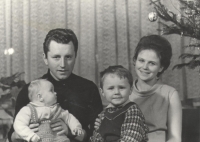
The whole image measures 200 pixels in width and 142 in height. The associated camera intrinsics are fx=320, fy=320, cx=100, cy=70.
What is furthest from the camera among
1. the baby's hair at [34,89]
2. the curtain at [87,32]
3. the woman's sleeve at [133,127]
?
the curtain at [87,32]

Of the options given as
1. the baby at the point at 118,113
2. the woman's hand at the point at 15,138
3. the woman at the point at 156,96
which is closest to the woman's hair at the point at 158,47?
the woman at the point at 156,96

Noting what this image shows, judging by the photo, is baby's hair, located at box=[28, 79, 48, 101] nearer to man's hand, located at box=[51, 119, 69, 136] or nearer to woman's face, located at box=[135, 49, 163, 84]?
man's hand, located at box=[51, 119, 69, 136]

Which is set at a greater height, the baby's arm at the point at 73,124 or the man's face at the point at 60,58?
the man's face at the point at 60,58

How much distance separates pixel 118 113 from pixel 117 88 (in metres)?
0.12

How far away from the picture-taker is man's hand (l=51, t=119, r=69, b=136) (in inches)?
64.1

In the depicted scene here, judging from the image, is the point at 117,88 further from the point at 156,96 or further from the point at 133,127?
the point at 156,96

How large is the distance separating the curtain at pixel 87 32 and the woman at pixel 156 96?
543 mm

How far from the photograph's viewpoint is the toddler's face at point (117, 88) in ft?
5.16

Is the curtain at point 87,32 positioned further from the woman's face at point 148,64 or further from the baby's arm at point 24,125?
the baby's arm at point 24,125

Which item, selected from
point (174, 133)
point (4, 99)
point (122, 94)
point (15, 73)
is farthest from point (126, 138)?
point (15, 73)

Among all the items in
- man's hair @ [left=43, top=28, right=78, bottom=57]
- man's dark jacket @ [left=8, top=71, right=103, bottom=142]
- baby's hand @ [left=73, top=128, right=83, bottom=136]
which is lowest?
baby's hand @ [left=73, top=128, right=83, bottom=136]

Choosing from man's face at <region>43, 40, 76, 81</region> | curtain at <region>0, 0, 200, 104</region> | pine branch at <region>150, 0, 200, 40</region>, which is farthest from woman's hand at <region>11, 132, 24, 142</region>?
pine branch at <region>150, 0, 200, 40</region>

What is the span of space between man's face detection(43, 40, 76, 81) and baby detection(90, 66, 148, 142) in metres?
0.25

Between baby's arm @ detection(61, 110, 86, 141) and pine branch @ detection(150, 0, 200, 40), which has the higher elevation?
pine branch @ detection(150, 0, 200, 40)
